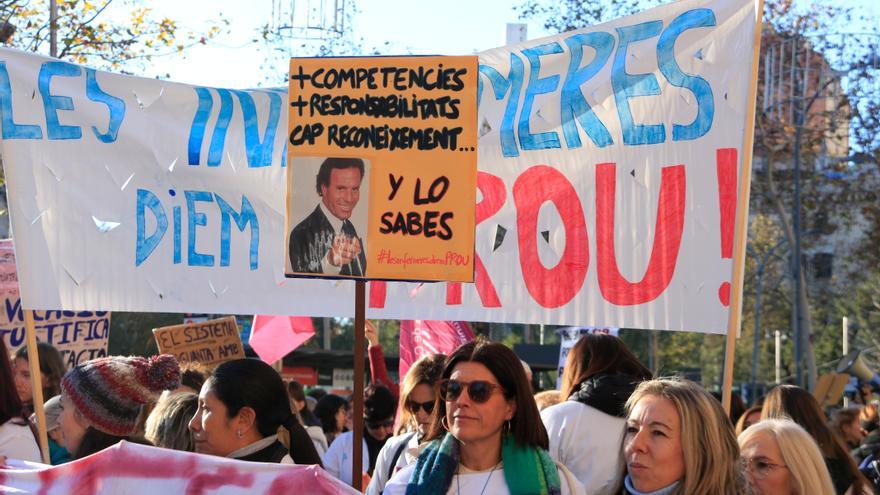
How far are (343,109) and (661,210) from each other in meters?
1.78

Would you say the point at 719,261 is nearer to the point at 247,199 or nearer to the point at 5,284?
the point at 247,199

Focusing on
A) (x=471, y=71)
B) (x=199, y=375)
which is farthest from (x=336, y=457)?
(x=471, y=71)

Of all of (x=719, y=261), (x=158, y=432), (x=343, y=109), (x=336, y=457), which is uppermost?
(x=343, y=109)

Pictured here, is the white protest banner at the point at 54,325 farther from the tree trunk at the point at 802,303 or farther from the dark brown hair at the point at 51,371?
the tree trunk at the point at 802,303

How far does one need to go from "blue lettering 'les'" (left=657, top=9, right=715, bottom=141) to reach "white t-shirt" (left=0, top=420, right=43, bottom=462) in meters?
3.24

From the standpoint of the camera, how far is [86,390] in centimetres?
482

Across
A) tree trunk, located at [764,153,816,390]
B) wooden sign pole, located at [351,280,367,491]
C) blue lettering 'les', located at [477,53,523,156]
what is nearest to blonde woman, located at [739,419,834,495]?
wooden sign pole, located at [351,280,367,491]

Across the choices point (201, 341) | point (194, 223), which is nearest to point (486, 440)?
point (194, 223)

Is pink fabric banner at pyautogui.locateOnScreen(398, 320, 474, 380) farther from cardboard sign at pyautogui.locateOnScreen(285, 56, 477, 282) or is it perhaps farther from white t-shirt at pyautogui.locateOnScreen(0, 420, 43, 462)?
white t-shirt at pyautogui.locateOnScreen(0, 420, 43, 462)

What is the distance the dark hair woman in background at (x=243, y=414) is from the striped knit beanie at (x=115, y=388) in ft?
0.78

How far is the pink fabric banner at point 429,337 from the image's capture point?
31.5 ft

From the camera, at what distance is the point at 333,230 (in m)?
5.07

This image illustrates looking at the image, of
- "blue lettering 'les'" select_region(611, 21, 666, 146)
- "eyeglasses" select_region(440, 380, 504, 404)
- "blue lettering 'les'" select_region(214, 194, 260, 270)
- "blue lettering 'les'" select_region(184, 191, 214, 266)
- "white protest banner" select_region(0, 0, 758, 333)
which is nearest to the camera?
"eyeglasses" select_region(440, 380, 504, 404)

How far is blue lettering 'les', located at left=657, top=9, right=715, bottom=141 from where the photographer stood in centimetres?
609
